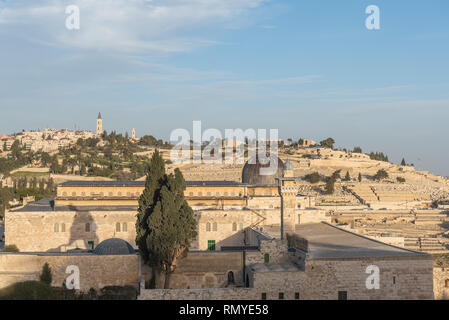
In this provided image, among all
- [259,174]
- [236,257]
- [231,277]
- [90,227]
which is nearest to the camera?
[236,257]

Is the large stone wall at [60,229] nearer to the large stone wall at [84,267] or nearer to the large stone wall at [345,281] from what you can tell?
the large stone wall at [84,267]

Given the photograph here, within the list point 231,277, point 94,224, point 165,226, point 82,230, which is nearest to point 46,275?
point 165,226

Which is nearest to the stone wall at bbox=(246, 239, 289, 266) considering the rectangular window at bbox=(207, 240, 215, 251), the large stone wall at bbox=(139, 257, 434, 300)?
the large stone wall at bbox=(139, 257, 434, 300)

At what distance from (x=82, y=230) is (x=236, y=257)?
10.9 metres

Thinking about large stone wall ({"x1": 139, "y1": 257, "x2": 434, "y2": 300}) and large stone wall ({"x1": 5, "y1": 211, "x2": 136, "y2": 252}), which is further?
large stone wall ({"x1": 5, "y1": 211, "x2": 136, "y2": 252})

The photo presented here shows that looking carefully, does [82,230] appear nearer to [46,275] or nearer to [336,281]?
[46,275]

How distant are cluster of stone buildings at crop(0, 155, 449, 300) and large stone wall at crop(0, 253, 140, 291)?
0.05 meters

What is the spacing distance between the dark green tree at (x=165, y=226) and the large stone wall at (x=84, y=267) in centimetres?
119

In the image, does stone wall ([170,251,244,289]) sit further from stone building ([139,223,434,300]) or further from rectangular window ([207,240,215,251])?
rectangular window ([207,240,215,251])

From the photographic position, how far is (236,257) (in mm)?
26203

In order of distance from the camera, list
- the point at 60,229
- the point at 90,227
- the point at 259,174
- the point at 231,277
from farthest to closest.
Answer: the point at 259,174 < the point at 90,227 < the point at 60,229 < the point at 231,277

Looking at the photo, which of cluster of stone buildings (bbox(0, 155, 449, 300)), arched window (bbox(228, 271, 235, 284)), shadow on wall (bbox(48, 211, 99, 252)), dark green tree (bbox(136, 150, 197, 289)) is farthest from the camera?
shadow on wall (bbox(48, 211, 99, 252))

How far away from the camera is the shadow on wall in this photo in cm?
3247
